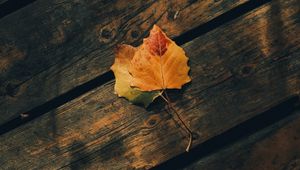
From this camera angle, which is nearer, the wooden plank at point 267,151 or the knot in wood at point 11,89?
the wooden plank at point 267,151

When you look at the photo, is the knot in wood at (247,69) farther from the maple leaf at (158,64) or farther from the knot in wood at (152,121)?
the knot in wood at (152,121)

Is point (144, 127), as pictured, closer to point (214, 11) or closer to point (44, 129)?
point (44, 129)

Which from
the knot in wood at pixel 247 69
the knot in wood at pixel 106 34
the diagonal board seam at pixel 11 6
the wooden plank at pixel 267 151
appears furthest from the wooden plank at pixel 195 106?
the diagonal board seam at pixel 11 6

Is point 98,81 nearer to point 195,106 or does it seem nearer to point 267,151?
point 195,106

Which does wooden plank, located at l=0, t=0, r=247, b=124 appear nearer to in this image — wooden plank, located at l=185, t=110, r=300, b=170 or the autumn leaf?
the autumn leaf

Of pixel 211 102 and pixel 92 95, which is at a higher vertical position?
pixel 92 95

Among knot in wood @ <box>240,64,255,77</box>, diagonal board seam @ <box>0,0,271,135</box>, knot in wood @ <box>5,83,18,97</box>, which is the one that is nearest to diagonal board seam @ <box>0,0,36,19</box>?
knot in wood @ <box>5,83,18,97</box>

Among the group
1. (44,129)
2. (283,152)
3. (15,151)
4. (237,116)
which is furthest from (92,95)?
(283,152)
